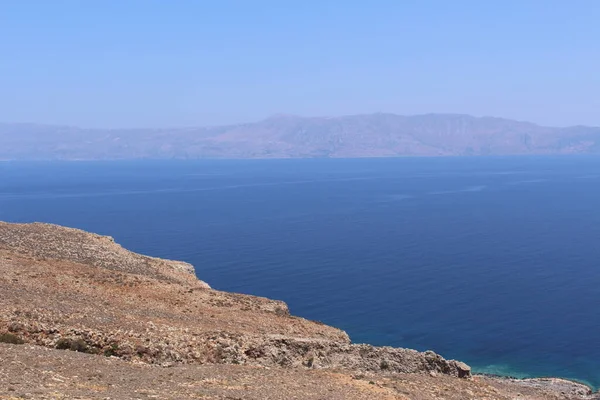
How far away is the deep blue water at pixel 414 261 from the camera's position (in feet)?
202

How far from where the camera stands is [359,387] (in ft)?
77.0

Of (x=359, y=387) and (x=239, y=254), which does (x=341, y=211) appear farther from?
(x=359, y=387)

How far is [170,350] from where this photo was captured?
82.6 feet

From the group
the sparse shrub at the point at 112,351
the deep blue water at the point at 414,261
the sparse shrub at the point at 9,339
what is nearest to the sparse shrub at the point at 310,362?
the sparse shrub at the point at 112,351

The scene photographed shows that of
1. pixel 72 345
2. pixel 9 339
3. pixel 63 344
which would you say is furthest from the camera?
pixel 63 344

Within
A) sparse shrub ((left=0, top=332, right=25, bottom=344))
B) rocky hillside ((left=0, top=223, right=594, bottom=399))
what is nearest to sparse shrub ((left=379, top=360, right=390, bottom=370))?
rocky hillside ((left=0, top=223, right=594, bottom=399))

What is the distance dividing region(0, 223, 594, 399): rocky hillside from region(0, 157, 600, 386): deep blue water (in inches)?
889

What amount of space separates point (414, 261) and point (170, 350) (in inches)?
2965

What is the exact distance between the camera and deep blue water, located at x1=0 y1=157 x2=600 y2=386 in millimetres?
61719

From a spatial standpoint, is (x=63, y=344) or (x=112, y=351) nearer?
(x=63, y=344)

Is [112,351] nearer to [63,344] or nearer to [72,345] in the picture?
[72,345]

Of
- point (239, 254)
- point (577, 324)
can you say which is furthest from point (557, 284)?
point (239, 254)

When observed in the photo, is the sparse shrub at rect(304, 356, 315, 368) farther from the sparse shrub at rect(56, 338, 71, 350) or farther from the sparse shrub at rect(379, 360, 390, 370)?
the sparse shrub at rect(56, 338, 71, 350)

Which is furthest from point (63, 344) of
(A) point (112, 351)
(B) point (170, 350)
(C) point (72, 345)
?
(B) point (170, 350)
